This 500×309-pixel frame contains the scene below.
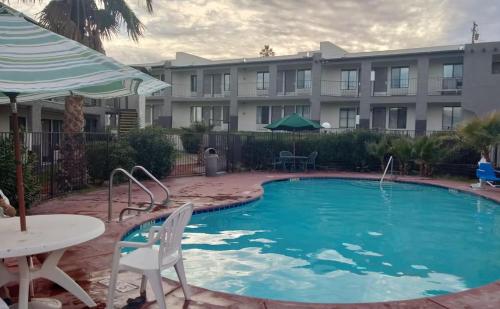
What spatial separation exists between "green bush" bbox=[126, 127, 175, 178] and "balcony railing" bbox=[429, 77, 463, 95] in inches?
753

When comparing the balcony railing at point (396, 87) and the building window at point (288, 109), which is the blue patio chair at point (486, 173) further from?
the building window at point (288, 109)

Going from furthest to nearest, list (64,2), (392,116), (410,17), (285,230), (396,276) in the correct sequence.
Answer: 1. (392,116)
2. (410,17)
3. (64,2)
4. (285,230)
5. (396,276)

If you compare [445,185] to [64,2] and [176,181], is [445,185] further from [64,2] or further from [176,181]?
[64,2]

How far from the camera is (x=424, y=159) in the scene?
52.7 feet

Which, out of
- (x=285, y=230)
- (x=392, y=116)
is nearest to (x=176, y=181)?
(x=285, y=230)

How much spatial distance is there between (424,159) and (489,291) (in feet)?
40.9

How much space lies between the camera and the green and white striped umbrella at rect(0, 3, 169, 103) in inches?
112

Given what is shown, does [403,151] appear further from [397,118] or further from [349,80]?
[349,80]

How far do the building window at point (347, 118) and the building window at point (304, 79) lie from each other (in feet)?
10.3

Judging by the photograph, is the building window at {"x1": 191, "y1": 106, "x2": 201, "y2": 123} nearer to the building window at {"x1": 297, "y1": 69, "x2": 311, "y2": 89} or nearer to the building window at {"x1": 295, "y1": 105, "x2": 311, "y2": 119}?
the building window at {"x1": 295, "y1": 105, "x2": 311, "y2": 119}

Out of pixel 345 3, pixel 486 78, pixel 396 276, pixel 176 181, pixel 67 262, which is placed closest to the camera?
pixel 67 262

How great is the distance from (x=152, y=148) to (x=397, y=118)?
63.7 feet

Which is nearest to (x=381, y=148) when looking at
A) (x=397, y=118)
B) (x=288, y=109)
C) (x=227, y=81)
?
(x=397, y=118)

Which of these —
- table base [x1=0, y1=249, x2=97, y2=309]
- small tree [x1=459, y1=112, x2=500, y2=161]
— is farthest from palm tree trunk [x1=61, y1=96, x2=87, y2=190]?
small tree [x1=459, y1=112, x2=500, y2=161]
